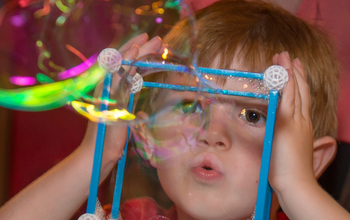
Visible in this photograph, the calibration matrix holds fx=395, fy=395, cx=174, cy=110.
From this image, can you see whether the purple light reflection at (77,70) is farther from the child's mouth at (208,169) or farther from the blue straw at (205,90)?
the child's mouth at (208,169)

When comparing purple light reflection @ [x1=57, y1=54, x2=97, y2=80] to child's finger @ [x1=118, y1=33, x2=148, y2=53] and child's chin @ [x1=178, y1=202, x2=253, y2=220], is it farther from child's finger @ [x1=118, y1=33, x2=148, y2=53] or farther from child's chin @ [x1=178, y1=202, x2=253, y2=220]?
child's chin @ [x1=178, y1=202, x2=253, y2=220]

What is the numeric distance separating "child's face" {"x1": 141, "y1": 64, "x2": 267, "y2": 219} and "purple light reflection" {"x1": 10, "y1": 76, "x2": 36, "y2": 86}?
9.5 inches

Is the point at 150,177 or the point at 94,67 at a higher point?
the point at 94,67

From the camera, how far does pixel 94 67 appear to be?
25.6 inches

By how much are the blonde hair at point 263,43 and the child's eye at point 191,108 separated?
2.8 inches

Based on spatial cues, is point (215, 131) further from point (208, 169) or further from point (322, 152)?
point (322, 152)

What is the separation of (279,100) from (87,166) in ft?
1.08

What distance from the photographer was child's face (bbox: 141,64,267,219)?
56 cm

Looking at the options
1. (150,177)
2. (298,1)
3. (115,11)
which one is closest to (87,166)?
(150,177)

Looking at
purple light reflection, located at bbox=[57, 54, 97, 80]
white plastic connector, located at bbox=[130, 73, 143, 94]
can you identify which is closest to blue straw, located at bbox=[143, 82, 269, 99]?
white plastic connector, located at bbox=[130, 73, 143, 94]

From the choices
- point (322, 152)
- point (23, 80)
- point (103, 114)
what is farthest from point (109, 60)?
point (322, 152)

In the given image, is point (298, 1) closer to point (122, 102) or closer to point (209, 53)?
point (209, 53)

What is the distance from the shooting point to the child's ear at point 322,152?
28.1 inches

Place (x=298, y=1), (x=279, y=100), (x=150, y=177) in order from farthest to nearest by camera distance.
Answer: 1. (x=298, y=1)
2. (x=150, y=177)
3. (x=279, y=100)
